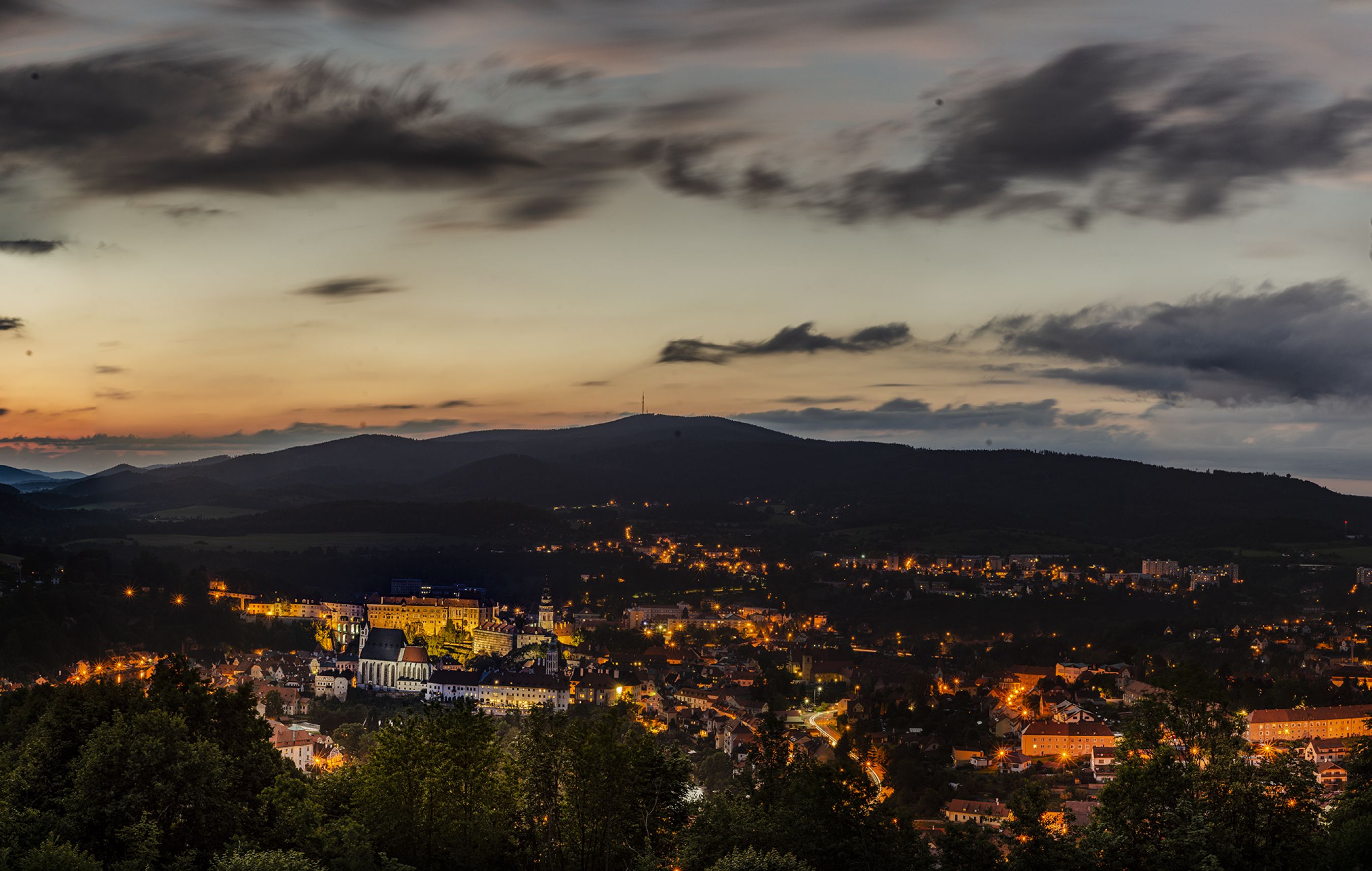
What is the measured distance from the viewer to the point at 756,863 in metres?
20.4

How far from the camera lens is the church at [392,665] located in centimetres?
8081

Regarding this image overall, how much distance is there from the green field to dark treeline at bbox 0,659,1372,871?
112502 mm

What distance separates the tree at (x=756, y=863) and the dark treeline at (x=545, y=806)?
48 mm

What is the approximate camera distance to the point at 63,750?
25.2 m

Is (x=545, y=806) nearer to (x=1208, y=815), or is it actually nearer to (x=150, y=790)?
(x=150, y=790)

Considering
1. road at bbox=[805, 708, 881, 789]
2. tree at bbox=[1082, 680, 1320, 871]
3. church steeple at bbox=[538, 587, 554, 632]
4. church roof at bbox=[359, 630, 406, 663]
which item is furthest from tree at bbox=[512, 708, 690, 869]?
church steeple at bbox=[538, 587, 554, 632]

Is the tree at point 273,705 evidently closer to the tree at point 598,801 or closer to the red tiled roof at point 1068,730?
the red tiled roof at point 1068,730

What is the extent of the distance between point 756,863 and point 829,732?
38.0m

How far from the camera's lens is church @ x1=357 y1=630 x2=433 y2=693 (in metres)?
80.8

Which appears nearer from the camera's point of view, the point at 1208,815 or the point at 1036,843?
the point at 1036,843

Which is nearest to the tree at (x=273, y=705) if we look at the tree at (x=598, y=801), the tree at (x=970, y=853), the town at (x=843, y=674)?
the town at (x=843, y=674)

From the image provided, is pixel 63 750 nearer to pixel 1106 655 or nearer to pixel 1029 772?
pixel 1029 772

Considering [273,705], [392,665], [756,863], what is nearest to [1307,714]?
[756,863]

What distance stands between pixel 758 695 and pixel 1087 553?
7922cm
